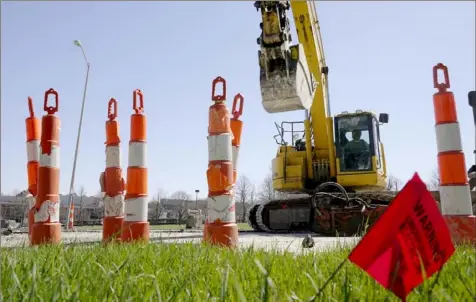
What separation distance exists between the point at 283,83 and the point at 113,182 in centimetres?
303

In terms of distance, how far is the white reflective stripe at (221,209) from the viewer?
14.8 feet

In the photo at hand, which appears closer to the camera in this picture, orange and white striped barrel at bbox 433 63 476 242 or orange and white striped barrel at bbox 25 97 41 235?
orange and white striped barrel at bbox 433 63 476 242

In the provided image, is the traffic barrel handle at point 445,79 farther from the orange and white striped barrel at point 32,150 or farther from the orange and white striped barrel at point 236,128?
the orange and white striped barrel at point 32,150

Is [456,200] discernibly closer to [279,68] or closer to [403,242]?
[279,68]

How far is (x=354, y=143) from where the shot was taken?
11523mm

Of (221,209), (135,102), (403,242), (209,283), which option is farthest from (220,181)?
(403,242)

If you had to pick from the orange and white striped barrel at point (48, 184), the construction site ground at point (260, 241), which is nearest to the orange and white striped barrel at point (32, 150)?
the construction site ground at point (260, 241)

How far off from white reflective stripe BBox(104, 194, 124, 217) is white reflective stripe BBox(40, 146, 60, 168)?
2.76 feet

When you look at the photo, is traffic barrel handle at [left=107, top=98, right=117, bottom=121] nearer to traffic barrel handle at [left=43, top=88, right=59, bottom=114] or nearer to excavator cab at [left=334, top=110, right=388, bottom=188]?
traffic barrel handle at [left=43, top=88, right=59, bottom=114]

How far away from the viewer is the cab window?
11227 millimetres

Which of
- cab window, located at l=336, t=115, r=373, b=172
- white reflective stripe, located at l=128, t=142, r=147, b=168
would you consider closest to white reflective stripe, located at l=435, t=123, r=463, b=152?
white reflective stripe, located at l=128, t=142, r=147, b=168

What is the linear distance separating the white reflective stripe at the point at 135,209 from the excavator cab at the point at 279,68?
2.68m

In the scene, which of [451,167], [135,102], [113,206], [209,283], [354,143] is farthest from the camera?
[354,143]

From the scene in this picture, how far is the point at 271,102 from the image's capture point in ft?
22.1
